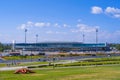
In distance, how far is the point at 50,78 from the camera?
162 ft

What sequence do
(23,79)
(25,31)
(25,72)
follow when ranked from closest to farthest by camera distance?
(23,79) < (25,72) < (25,31)

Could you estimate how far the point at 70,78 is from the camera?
49.2 m

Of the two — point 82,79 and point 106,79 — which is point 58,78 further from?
point 106,79

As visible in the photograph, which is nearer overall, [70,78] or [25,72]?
[70,78]

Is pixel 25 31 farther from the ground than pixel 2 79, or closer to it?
farther from the ground

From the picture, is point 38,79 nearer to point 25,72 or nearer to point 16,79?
point 16,79

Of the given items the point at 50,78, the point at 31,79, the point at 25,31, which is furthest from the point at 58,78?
the point at 25,31

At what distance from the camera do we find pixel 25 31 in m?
177

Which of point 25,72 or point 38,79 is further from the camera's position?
point 25,72

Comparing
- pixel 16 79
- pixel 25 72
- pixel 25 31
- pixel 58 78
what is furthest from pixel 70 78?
pixel 25 31

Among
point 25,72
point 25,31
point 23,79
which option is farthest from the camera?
point 25,31

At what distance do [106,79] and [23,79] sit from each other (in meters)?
12.5

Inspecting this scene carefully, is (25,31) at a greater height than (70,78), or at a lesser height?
greater

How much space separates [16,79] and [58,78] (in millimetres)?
6498
